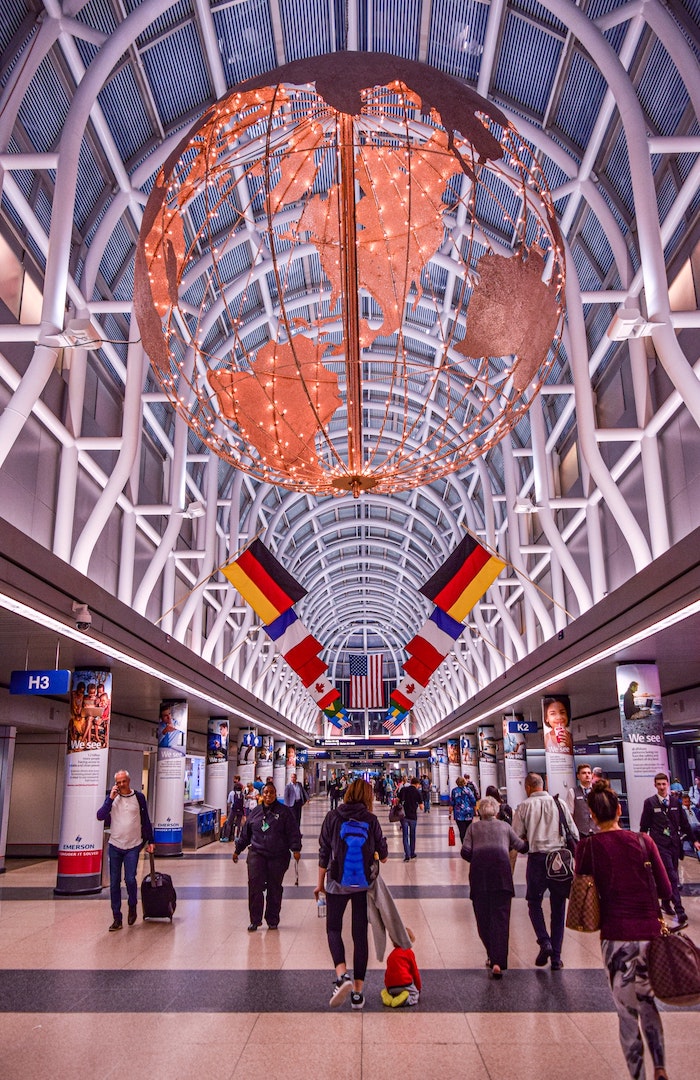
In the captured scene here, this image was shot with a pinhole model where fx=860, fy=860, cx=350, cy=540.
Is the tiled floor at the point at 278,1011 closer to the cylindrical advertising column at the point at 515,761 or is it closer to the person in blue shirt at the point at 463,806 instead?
the person in blue shirt at the point at 463,806

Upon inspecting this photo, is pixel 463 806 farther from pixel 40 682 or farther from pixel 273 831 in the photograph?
pixel 40 682

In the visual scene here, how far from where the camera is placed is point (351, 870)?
22.0 ft

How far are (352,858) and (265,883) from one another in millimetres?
3565

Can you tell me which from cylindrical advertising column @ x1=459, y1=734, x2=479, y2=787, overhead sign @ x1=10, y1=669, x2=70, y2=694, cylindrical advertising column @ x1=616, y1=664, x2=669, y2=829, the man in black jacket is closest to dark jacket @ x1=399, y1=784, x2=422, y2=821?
cylindrical advertising column @ x1=616, y1=664, x2=669, y2=829

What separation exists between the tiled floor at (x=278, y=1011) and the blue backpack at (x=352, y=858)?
891 millimetres

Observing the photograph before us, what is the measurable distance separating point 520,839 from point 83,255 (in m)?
13.7

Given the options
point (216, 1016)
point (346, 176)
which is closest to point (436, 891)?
point (216, 1016)

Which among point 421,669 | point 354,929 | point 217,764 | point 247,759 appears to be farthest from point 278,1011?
point 247,759

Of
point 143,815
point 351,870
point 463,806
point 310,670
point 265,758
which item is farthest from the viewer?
point 265,758

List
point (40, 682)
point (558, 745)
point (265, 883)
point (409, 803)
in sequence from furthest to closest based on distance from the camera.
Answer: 1. point (558, 745)
2. point (409, 803)
3. point (40, 682)
4. point (265, 883)

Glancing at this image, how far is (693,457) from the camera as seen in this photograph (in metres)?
14.7

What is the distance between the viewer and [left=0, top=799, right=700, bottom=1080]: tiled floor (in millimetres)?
5148

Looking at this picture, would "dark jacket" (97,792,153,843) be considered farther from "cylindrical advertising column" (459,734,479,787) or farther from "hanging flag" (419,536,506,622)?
"cylindrical advertising column" (459,734,479,787)

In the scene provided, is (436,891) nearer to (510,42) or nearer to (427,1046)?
(427,1046)
